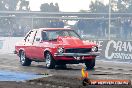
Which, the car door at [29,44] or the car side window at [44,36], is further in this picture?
the car door at [29,44]

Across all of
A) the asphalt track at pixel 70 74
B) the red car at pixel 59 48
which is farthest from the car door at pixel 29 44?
the asphalt track at pixel 70 74

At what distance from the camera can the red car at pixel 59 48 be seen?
43.9ft

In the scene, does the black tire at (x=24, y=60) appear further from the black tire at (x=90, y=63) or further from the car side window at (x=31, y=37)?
the black tire at (x=90, y=63)

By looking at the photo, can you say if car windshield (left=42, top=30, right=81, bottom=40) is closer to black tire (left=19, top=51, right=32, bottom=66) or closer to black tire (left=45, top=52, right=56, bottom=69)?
black tire (left=45, top=52, right=56, bottom=69)

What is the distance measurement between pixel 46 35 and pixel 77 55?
6.21 feet

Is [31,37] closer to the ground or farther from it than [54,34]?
closer to the ground

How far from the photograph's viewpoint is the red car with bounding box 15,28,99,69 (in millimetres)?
13391

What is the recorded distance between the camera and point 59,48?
13422mm

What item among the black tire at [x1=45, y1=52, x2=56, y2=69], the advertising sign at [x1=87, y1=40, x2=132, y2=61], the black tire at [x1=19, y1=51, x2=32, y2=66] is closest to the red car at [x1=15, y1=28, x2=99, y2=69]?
the black tire at [x1=45, y1=52, x2=56, y2=69]

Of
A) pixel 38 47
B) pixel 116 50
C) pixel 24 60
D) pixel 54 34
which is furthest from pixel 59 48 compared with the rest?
pixel 116 50

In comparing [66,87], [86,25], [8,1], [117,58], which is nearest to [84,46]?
[66,87]

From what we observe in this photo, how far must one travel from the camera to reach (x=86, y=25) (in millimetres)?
63531

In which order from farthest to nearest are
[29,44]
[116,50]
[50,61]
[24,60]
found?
[116,50] → [24,60] → [29,44] → [50,61]

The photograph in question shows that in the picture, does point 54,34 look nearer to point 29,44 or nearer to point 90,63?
point 29,44
